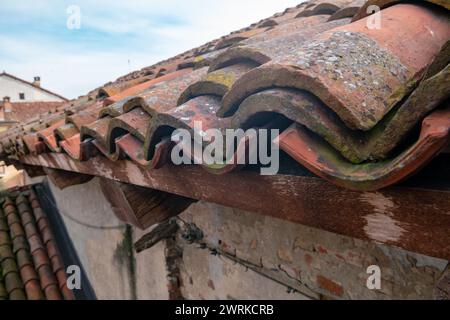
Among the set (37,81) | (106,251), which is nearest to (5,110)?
(37,81)

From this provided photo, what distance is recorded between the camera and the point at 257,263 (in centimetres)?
227

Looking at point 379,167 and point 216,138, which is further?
point 216,138

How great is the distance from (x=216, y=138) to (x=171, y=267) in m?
2.16

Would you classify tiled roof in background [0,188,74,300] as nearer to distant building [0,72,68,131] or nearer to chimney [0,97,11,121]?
chimney [0,97,11,121]

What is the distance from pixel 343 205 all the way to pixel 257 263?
4.78 feet

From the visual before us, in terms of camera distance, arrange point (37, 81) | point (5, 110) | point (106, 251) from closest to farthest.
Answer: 1. point (106, 251)
2. point (5, 110)
3. point (37, 81)

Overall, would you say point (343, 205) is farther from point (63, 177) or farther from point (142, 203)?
point (63, 177)

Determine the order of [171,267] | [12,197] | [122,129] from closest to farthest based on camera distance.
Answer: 1. [122,129]
2. [171,267]
3. [12,197]

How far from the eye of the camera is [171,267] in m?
3.01

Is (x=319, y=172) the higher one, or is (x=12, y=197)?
(x=319, y=172)

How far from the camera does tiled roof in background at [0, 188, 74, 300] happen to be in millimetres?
3744

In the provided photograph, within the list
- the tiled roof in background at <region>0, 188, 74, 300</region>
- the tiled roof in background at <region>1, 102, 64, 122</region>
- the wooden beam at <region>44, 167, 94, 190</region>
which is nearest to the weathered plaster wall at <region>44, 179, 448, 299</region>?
the wooden beam at <region>44, 167, 94, 190</region>

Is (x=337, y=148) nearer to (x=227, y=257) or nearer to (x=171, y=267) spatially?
(x=227, y=257)
